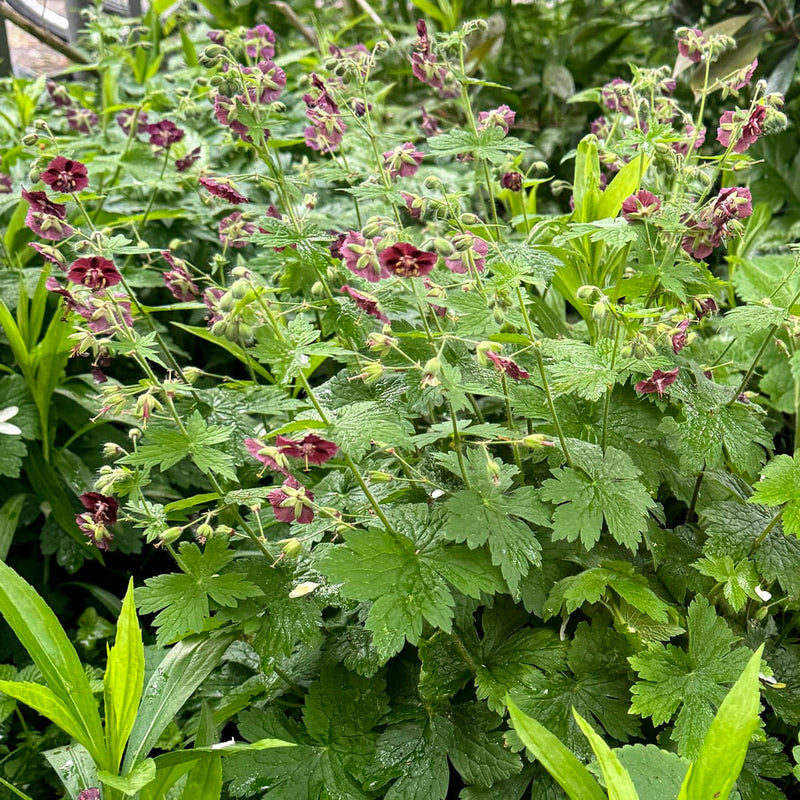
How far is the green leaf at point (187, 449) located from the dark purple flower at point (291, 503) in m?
0.07

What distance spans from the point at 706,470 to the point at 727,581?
0.23 meters

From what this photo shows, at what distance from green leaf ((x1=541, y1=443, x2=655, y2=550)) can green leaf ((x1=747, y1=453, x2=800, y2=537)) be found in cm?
16

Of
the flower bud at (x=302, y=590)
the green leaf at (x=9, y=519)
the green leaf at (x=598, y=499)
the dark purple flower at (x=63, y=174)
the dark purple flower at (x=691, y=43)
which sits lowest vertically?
the green leaf at (x=9, y=519)

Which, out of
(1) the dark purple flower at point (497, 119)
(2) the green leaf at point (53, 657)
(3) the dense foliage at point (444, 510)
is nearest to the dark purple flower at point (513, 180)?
(3) the dense foliage at point (444, 510)

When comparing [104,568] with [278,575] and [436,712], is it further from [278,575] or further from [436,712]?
[436,712]

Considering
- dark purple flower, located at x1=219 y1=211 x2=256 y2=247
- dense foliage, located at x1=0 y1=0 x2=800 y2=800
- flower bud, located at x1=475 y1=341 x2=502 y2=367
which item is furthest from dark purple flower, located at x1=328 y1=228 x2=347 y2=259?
Result: flower bud, located at x1=475 y1=341 x2=502 y2=367

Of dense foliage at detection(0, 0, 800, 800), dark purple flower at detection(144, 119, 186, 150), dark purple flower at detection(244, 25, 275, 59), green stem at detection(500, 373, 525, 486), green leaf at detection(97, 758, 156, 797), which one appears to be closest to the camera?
green leaf at detection(97, 758, 156, 797)

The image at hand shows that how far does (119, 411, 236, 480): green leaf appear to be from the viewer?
107cm

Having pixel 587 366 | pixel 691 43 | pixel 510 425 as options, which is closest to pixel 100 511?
pixel 510 425

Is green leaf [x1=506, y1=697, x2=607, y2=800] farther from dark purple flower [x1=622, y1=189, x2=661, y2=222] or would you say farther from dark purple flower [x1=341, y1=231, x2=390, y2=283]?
dark purple flower [x1=622, y1=189, x2=661, y2=222]

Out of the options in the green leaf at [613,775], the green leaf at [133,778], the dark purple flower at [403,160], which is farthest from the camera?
the dark purple flower at [403,160]

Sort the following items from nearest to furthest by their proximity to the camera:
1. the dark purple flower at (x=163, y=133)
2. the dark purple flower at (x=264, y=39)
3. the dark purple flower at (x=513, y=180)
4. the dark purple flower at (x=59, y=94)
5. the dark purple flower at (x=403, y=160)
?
the dark purple flower at (x=403, y=160)
the dark purple flower at (x=513, y=180)
the dark purple flower at (x=264, y=39)
the dark purple flower at (x=163, y=133)
the dark purple flower at (x=59, y=94)

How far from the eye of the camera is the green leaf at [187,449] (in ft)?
3.50

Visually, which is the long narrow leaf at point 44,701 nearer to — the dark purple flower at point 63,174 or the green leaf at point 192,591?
the green leaf at point 192,591
